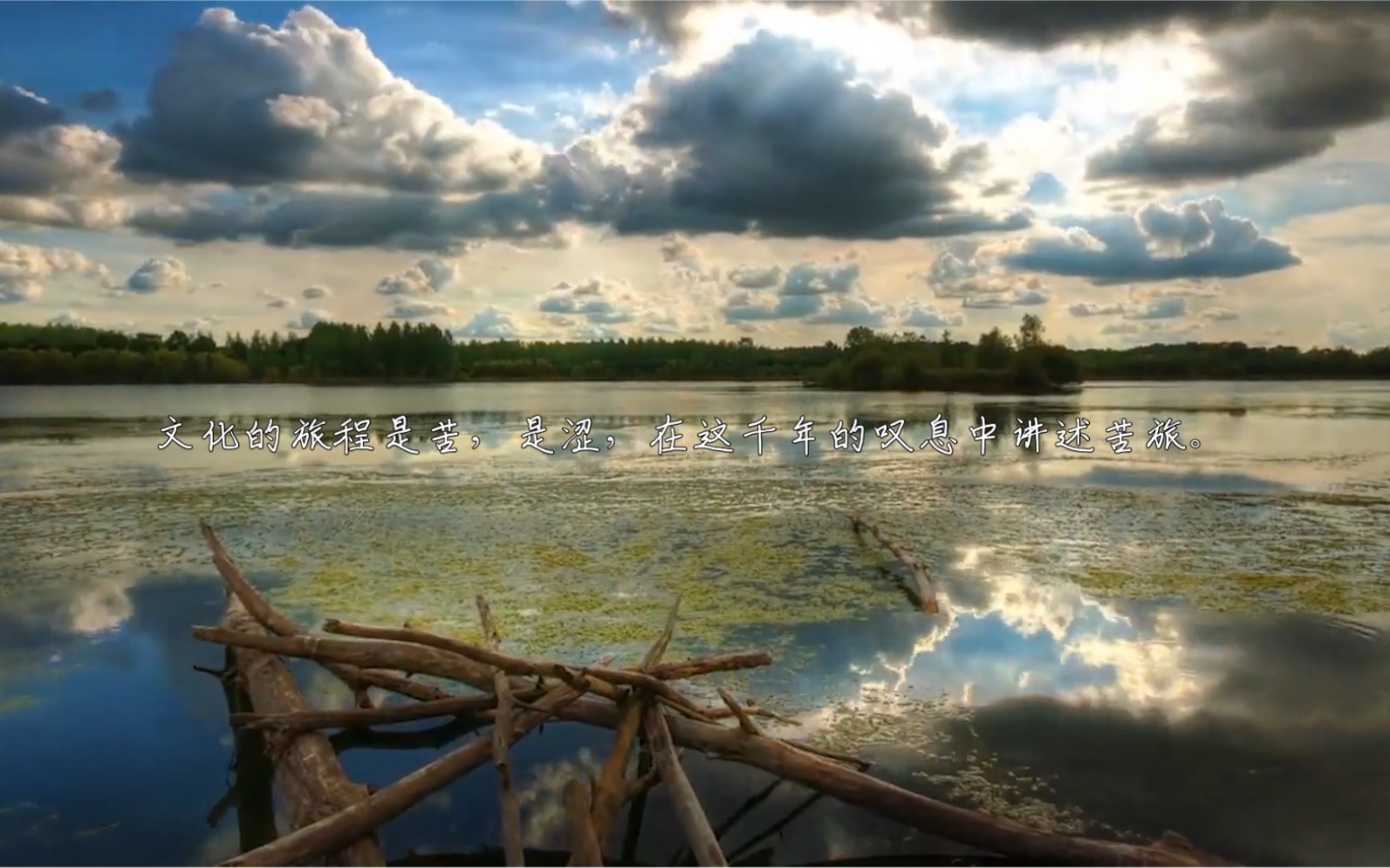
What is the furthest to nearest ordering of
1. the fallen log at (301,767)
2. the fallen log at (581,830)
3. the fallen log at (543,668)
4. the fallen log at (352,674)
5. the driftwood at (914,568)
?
the driftwood at (914,568) → the fallen log at (352,674) → the fallen log at (543,668) → the fallen log at (301,767) → the fallen log at (581,830)

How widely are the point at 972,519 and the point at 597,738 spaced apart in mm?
8725

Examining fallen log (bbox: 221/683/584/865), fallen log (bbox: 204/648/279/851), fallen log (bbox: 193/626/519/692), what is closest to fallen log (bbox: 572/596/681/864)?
fallen log (bbox: 221/683/584/865)

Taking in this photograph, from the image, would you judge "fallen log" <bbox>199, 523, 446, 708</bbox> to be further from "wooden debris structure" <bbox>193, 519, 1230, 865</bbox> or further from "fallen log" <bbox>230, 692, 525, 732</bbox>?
"fallen log" <bbox>230, 692, 525, 732</bbox>

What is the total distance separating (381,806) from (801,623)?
453cm

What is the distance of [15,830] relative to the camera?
509 cm

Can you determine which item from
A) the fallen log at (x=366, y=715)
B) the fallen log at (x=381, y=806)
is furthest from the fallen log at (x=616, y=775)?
the fallen log at (x=366, y=715)

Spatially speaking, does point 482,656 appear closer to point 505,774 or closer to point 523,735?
point 523,735

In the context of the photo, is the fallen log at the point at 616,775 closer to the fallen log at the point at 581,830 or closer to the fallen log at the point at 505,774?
the fallen log at the point at 581,830

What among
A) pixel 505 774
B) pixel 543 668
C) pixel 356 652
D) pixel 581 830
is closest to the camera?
pixel 581 830

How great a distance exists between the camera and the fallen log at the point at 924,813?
424 cm

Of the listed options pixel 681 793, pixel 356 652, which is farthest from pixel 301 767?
pixel 681 793

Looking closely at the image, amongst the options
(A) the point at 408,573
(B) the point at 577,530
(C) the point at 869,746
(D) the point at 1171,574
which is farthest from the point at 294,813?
(D) the point at 1171,574

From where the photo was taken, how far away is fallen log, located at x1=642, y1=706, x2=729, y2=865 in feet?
13.2

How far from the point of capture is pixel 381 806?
4.53m
